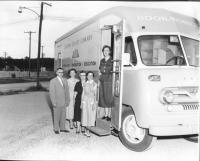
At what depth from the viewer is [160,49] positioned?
21.1 feet

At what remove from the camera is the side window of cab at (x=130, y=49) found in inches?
257

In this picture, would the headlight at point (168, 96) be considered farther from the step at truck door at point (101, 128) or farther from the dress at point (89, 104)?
the dress at point (89, 104)

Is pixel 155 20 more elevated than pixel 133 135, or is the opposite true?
pixel 155 20

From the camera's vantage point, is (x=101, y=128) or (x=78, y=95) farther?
(x=78, y=95)

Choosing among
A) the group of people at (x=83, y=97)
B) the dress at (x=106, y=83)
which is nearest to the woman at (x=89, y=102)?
the group of people at (x=83, y=97)

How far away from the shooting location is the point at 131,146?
6.37m

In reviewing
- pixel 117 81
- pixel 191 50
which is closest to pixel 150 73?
pixel 117 81

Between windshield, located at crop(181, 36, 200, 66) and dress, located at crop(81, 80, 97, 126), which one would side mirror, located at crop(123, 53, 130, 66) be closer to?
windshield, located at crop(181, 36, 200, 66)

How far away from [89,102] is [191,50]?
2.51 metres

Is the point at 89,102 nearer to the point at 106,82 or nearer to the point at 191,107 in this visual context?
the point at 106,82

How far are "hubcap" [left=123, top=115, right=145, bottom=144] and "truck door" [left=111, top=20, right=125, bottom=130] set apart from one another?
0.17m

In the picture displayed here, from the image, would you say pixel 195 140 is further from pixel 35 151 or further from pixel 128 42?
pixel 35 151

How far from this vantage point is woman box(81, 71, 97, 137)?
7.53m

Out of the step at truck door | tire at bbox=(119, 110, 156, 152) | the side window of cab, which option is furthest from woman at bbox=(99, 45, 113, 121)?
tire at bbox=(119, 110, 156, 152)
